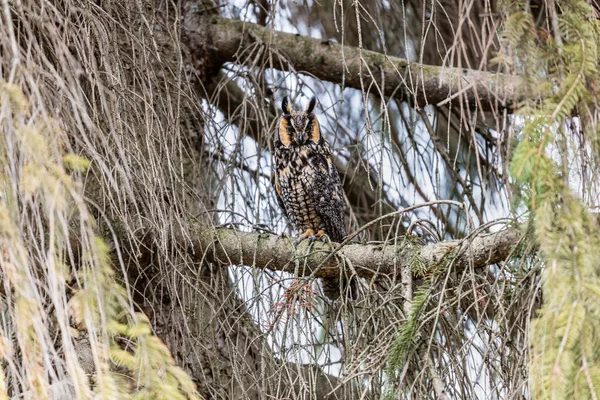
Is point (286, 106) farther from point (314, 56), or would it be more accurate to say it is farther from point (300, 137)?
point (314, 56)

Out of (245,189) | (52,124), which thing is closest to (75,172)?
(52,124)

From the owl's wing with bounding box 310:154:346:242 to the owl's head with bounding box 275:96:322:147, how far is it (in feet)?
0.37

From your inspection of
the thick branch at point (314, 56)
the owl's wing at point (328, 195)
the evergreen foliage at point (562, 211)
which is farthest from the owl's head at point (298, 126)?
the evergreen foliage at point (562, 211)

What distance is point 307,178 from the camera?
12.3ft

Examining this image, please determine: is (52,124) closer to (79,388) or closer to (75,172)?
(75,172)

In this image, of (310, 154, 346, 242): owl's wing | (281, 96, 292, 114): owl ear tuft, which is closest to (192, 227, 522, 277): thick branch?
(310, 154, 346, 242): owl's wing

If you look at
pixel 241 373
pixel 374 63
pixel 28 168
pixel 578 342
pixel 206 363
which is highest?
pixel 374 63

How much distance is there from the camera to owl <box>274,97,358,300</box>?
367cm

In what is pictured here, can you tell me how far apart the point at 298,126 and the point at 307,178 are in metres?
0.25

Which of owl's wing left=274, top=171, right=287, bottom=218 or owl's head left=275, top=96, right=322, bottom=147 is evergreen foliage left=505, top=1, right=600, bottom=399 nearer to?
owl's head left=275, top=96, right=322, bottom=147

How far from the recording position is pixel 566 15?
1422 mm

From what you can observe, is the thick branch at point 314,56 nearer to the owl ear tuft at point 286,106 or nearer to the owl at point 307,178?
the owl ear tuft at point 286,106

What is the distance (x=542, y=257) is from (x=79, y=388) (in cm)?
92

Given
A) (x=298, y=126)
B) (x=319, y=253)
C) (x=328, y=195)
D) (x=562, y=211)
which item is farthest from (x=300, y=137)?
(x=562, y=211)
